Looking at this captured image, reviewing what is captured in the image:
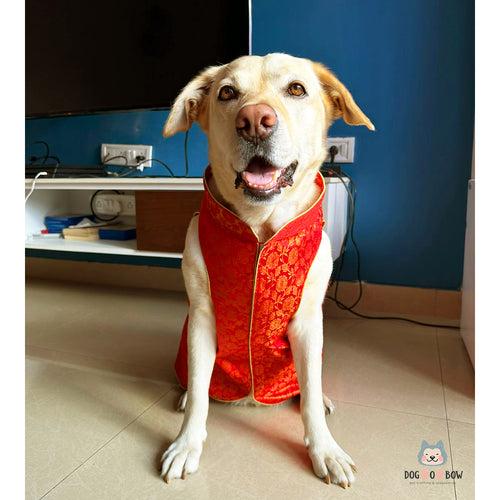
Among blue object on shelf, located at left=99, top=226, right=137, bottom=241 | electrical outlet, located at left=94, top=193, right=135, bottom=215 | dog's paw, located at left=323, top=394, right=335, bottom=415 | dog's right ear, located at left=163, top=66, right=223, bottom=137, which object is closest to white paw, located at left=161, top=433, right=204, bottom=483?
dog's paw, located at left=323, top=394, right=335, bottom=415

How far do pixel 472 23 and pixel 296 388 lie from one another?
5.01ft

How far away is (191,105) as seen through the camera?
1058 mm

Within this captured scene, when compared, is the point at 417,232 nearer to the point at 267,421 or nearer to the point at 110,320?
the point at 267,421

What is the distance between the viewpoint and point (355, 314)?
1.91 m

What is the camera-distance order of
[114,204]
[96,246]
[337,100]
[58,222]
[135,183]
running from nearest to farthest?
[337,100] → [135,183] → [96,246] → [58,222] → [114,204]

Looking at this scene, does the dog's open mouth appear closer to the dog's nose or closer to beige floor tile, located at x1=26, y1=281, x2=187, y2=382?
the dog's nose

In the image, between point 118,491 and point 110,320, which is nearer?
point 118,491

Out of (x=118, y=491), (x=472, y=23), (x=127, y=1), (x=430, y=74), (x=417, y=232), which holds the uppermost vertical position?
(x=127, y=1)

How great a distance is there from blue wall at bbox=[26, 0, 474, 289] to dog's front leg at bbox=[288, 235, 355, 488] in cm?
97

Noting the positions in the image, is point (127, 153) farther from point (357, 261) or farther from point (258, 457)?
point (258, 457)

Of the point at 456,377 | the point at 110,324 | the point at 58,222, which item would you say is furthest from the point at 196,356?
the point at 58,222

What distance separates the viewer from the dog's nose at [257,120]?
31.4 inches

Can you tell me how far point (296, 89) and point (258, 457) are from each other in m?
0.83
